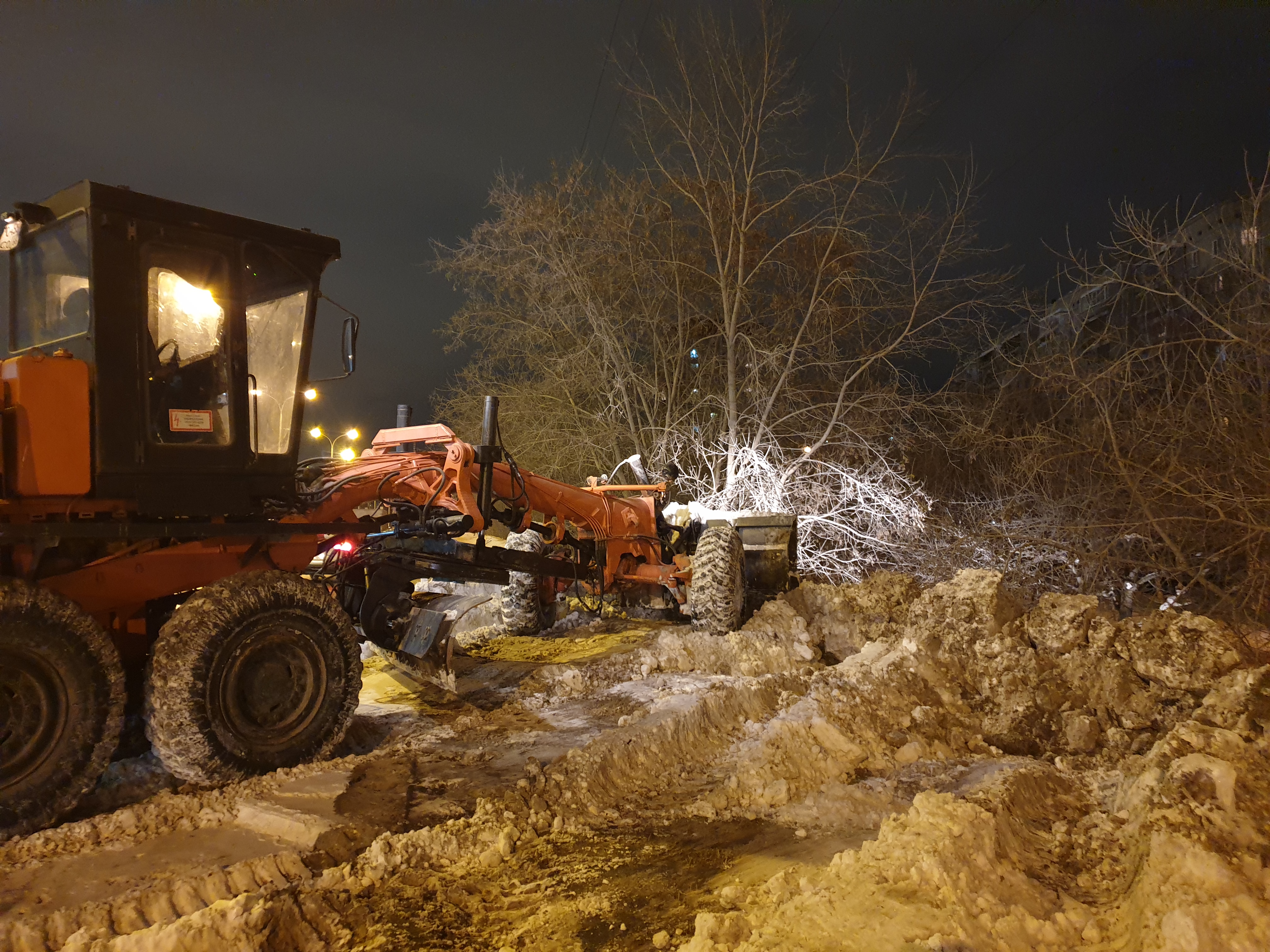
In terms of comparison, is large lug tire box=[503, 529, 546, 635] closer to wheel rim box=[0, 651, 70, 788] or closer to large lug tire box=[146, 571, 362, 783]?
large lug tire box=[146, 571, 362, 783]

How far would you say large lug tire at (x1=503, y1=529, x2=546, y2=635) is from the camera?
9.32 meters

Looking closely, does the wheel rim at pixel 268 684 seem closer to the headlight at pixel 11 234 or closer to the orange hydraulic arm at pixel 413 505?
the orange hydraulic arm at pixel 413 505

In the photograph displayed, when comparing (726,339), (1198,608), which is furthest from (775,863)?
(726,339)

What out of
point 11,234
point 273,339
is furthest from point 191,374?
point 11,234

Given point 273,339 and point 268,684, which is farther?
point 273,339

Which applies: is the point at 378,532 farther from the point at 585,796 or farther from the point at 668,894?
the point at 668,894

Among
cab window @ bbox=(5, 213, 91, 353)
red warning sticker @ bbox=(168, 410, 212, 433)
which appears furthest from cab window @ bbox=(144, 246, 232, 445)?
cab window @ bbox=(5, 213, 91, 353)

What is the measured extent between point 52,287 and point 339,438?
1976 millimetres

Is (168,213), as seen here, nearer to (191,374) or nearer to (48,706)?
(191,374)

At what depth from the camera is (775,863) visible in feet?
11.2

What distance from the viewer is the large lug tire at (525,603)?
9.32 meters

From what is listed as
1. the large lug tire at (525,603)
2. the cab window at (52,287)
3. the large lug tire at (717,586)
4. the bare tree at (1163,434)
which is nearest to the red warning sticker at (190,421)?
the cab window at (52,287)

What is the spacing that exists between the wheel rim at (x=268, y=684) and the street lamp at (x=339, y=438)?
1.37m

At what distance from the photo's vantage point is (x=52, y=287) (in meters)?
4.48
